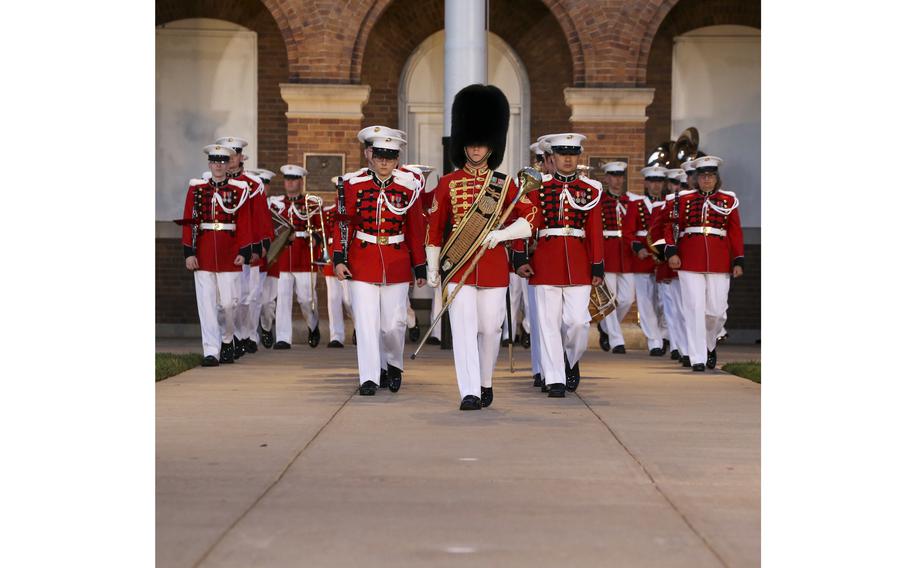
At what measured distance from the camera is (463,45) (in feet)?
50.8

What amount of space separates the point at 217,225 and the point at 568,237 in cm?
391

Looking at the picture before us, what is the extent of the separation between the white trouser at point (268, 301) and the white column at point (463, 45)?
271 cm

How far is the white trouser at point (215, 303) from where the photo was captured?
12859 millimetres

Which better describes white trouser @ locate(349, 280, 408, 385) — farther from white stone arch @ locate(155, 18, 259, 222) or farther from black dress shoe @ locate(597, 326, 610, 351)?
white stone arch @ locate(155, 18, 259, 222)

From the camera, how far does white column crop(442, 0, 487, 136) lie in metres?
15.5

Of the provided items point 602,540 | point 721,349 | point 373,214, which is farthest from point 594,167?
point 602,540

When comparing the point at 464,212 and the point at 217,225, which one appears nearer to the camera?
the point at 464,212

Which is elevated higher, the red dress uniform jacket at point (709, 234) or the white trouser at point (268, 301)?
the red dress uniform jacket at point (709, 234)

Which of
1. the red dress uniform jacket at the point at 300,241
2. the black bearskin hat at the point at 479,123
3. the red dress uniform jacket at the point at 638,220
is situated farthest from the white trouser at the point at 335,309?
the black bearskin hat at the point at 479,123

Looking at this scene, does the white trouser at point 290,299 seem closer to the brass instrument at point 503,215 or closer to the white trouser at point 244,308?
the white trouser at point 244,308

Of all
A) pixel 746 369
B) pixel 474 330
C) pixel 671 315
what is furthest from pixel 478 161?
pixel 671 315

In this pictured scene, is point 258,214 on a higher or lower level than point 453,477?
higher

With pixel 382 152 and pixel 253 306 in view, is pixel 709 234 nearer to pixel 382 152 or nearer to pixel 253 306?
pixel 382 152
